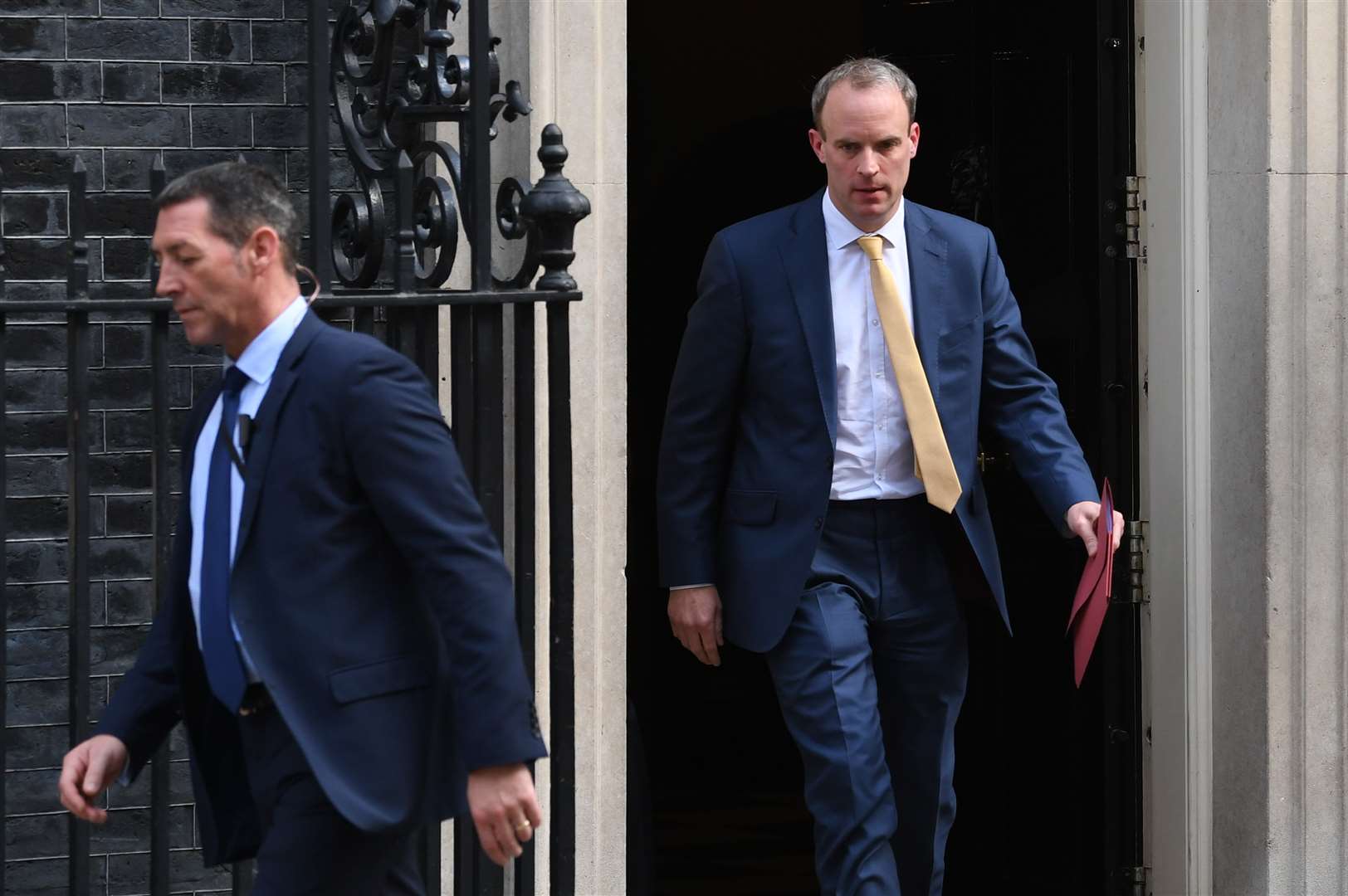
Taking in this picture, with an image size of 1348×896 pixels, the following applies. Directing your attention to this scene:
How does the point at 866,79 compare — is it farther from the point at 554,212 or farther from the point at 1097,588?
the point at 1097,588

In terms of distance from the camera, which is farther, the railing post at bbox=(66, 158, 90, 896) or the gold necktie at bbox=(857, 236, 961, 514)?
the gold necktie at bbox=(857, 236, 961, 514)

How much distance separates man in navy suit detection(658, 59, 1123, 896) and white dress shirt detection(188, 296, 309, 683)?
62.7 inches

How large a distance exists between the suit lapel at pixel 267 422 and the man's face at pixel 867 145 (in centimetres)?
169

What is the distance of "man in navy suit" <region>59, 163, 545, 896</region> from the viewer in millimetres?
3186

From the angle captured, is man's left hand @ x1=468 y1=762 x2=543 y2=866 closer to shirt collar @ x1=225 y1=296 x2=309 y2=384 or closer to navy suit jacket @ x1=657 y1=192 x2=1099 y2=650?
shirt collar @ x1=225 y1=296 x2=309 y2=384

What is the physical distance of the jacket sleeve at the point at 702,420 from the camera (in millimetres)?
4812

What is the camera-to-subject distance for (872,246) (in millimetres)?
4777

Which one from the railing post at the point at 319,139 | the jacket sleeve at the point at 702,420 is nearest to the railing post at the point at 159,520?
the railing post at the point at 319,139

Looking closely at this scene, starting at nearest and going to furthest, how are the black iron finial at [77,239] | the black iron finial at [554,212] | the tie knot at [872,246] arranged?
the black iron finial at [77,239] < the black iron finial at [554,212] < the tie knot at [872,246]

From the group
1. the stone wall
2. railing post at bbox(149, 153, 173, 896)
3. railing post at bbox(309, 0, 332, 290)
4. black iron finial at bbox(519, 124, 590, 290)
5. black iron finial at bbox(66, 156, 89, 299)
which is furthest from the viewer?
the stone wall

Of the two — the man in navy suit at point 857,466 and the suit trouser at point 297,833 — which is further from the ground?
the man in navy suit at point 857,466

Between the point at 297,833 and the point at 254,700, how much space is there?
8.5 inches

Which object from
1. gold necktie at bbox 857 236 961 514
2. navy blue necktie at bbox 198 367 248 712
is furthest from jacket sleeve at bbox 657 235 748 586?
navy blue necktie at bbox 198 367 248 712

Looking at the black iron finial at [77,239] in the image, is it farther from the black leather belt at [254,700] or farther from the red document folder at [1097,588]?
the red document folder at [1097,588]
